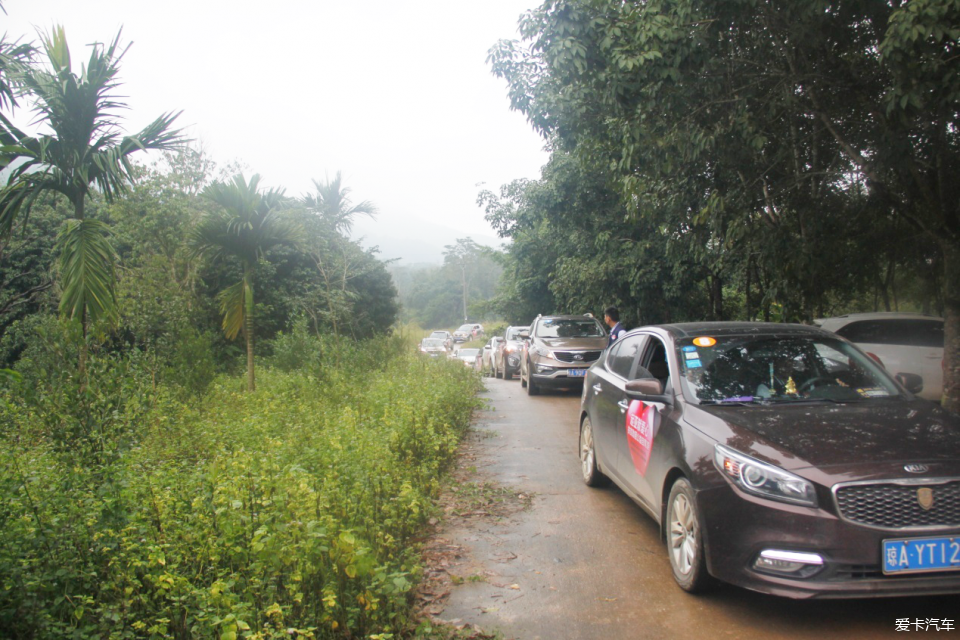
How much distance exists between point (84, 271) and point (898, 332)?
1105 centimetres

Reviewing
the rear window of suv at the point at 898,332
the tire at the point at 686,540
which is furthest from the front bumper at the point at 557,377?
the tire at the point at 686,540

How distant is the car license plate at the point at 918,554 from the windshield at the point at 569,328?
12.1 metres

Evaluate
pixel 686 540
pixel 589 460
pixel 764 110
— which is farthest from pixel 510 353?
pixel 686 540

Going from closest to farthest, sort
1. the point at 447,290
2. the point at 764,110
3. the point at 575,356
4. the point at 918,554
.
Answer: the point at 918,554 < the point at 764,110 < the point at 575,356 < the point at 447,290

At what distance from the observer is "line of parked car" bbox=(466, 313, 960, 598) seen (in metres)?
3.30

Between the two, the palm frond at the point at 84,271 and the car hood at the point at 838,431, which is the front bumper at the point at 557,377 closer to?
the palm frond at the point at 84,271

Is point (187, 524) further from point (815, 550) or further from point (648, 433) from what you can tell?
point (815, 550)

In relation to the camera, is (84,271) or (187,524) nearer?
(187,524)

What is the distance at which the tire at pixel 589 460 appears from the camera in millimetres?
6590

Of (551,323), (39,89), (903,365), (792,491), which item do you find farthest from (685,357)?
(551,323)

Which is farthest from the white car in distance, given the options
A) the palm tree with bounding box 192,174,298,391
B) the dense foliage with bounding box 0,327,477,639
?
the palm tree with bounding box 192,174,298,391

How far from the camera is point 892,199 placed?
8297mm

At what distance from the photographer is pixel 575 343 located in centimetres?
1491

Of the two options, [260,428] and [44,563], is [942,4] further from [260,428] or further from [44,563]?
[44,563]
